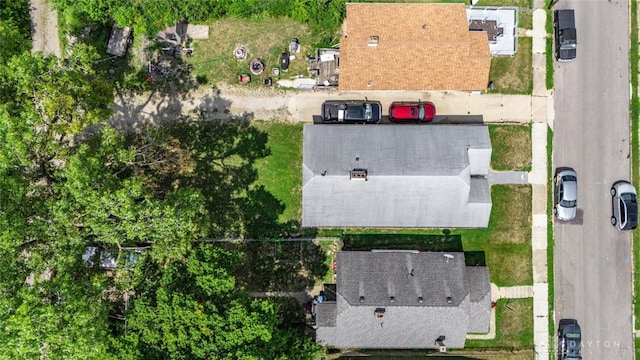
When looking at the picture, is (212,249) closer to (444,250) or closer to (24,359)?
(24,359)

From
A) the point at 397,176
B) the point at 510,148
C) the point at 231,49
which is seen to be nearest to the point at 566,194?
the point at 510,148

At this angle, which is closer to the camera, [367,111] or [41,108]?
[41,108]

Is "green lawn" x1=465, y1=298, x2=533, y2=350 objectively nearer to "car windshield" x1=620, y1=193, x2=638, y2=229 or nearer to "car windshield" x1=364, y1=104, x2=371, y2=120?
"car windshield" x1=620, y1=193, x2=638, y2=229

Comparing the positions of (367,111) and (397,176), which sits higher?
(367,111)

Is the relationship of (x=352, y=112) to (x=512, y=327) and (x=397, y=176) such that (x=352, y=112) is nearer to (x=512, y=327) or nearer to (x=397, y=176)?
(x=397, y=176)

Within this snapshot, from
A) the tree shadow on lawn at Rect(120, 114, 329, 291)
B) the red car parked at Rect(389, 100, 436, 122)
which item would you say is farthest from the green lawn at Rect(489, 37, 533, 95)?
the tree shadow on lawn at Rect(120, 114, 329, 291)

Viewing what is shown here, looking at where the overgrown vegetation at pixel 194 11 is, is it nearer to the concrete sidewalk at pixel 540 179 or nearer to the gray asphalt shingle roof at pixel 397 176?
the gray asphalt shingle roof at pixel 397 176
